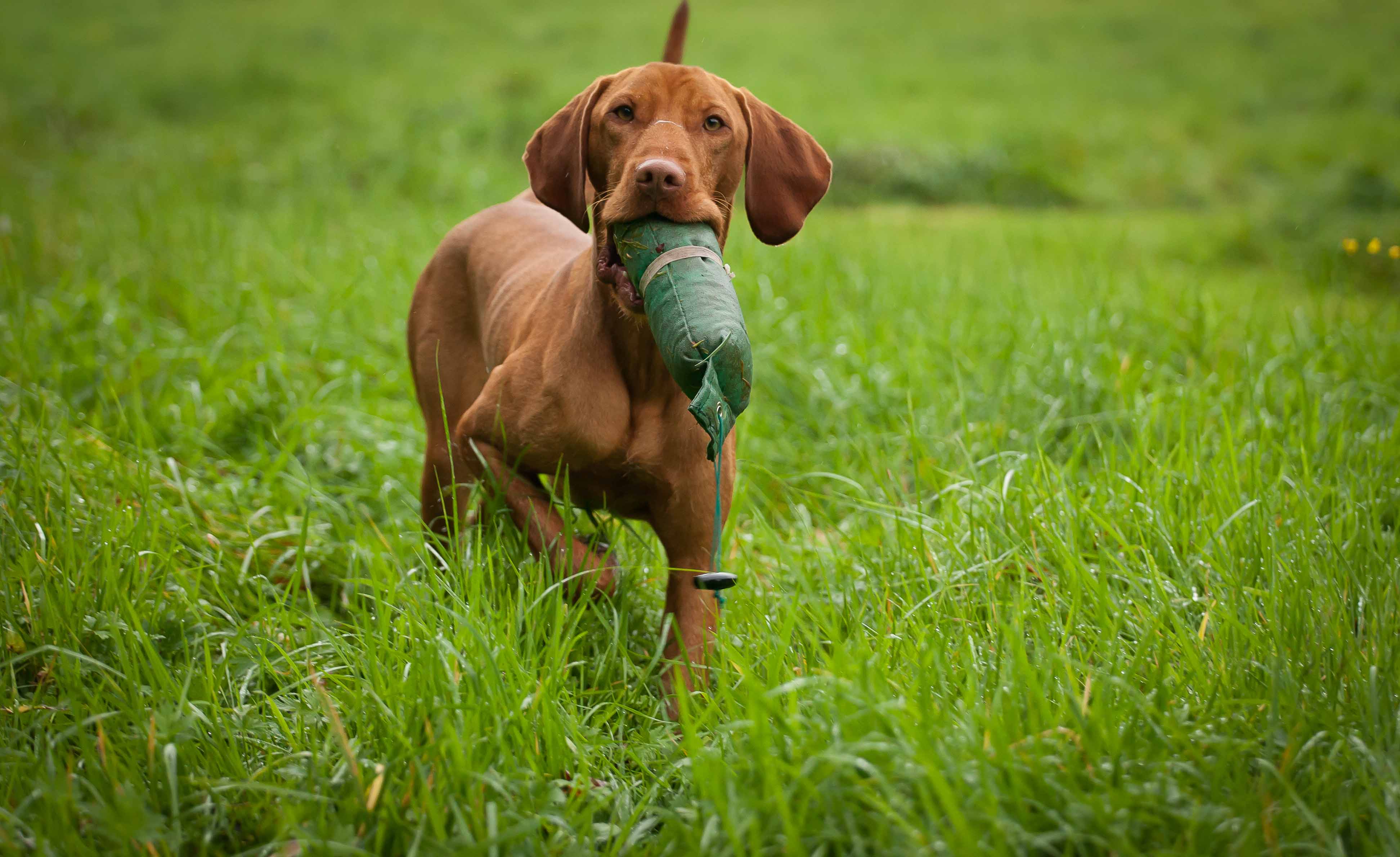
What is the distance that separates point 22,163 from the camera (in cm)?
852

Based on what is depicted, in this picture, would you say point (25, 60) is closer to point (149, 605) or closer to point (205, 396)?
point (205, 396)

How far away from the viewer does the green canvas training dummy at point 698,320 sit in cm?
210

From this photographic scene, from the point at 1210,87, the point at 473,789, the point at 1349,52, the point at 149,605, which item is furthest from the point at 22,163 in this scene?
the point at 1349,52

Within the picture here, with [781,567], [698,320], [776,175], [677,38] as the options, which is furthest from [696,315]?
[677,38]

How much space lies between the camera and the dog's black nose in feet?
7.23

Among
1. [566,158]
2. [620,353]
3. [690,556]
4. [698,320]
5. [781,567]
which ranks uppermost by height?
[566,158]

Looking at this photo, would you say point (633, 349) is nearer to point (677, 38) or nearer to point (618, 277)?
point (618, 277)

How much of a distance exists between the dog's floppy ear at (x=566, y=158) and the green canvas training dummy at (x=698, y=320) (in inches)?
12.5

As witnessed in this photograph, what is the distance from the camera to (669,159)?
7.54 feet

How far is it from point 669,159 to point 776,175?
40cm

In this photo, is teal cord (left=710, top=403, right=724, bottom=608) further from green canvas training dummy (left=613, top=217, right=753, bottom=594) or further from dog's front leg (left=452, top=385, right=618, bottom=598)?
dog's front leg (left=452, top=385, right=618, bottom=598)

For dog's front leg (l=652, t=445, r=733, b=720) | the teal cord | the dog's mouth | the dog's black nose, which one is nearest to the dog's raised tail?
the dog's mouth

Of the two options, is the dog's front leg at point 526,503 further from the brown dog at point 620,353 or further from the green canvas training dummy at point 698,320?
the green canvas training dummy at point 698,320

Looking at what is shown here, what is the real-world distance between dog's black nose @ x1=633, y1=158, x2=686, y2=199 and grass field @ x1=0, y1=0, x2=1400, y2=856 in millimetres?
867
